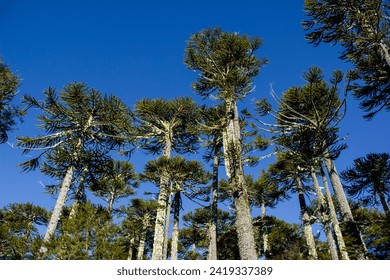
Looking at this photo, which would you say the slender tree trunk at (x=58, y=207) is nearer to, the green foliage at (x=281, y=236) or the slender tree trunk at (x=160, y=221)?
the slender tree trunk at (x=160, y=221)

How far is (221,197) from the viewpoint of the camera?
15984 millimetres

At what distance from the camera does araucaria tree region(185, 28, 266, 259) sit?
5683 millimetres

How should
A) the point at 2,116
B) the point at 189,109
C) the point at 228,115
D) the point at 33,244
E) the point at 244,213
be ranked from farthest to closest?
1. the point at 189,109
2. the point at 2,116
3. the point at 228,115
4. the point at 244,213
5. the point at 33,244

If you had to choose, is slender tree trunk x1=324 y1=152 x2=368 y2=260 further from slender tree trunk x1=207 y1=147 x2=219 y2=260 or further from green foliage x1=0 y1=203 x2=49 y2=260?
green foliage x1=0 y1=203 x2=49 y2=260

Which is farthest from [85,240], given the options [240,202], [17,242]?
[240,202]

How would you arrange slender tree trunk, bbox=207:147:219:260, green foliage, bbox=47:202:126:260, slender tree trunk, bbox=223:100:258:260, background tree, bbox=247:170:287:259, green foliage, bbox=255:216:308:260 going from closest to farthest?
green foliage, bbox=47:202:126:260, slender tree trunk, bbox=223:100:258:260, slender tree trunk, bbox=207:147:219:260, background tree, bbox=247:170:287:259, green foliage, bbox=255:216:308:260

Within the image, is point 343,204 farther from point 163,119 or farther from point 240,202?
point 163,119

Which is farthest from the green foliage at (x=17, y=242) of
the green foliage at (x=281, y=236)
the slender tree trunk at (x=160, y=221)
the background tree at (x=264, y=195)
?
the green foliage at (x=281, y=236)

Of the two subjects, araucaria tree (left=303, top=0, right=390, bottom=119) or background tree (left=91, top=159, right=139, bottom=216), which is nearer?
araucaria tree (left=303, top=0, right=390, bottom=119)

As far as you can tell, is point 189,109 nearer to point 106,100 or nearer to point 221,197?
point 106,100

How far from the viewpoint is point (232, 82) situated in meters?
6.60

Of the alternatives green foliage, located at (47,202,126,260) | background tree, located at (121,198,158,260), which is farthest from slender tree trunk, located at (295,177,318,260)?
green foliage, located at (47,202,126,260)

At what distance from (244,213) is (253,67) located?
18.4 ft
